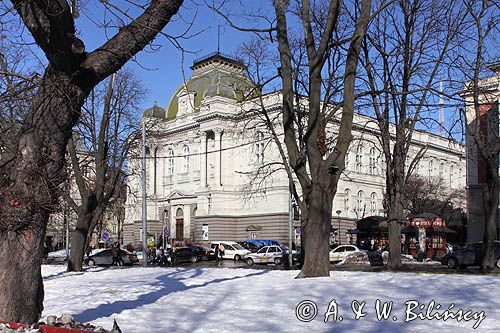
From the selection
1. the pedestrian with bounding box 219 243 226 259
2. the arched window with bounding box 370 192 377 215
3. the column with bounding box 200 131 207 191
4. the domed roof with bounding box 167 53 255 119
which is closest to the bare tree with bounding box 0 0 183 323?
the pedestrian with bounding box 219 243 226 259

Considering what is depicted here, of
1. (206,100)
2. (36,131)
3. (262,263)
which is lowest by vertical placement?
(262,263)

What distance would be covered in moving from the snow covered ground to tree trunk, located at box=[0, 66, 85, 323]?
1.69 meters

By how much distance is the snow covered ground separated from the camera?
29.3ft

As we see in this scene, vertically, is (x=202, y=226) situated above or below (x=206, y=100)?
below

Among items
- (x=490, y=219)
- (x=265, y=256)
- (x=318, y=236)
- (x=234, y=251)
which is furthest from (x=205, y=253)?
(x=318, y=236)

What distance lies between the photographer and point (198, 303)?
11383 millimetres

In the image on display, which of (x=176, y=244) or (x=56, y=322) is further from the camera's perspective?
(x=176, y=244)

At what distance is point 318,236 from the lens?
54.3 feet

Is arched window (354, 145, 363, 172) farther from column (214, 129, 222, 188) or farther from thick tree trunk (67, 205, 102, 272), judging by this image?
thick tree trunk (67, 205, 102, 272)

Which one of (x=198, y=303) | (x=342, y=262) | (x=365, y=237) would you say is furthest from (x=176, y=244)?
(x=198, y=303)

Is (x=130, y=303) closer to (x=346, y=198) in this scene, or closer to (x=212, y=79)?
(x=346, y=198)

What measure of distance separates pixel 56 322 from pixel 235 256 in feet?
143

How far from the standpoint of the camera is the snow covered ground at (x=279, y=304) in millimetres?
8922

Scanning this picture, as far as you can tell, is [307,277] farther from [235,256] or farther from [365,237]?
[365,237]
